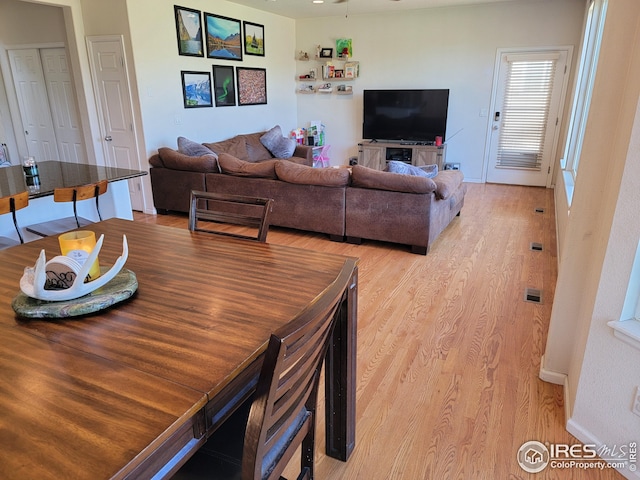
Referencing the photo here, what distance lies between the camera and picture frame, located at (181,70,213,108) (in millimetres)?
5668

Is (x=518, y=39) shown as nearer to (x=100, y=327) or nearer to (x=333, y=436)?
(x=333, y=436)

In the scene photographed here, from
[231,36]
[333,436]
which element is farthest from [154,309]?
[231,36]

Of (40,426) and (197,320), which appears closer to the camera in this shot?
(40,426)

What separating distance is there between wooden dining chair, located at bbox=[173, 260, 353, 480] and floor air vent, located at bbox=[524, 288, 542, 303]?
7.72ft

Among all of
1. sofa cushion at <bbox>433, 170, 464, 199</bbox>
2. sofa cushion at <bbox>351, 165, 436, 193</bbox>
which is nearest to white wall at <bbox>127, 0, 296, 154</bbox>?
sofa cushion at <bbox>351, 165, 436, 193</bbox>

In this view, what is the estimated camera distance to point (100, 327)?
1.14 m

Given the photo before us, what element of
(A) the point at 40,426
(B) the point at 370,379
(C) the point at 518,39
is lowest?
(B) the point at 370,379

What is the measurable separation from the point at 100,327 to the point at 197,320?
0.25 meters

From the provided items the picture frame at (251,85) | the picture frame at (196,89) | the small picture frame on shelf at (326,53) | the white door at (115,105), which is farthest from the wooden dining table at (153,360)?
the small picture frame on shelf at (326,53)

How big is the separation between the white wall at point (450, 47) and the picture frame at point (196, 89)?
243 cm

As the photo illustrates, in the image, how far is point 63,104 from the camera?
5.93m

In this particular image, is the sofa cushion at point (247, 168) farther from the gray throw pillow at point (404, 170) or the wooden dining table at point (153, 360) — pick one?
the wooden dining table at point (153, 360)

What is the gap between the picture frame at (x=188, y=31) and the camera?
5.39 metres

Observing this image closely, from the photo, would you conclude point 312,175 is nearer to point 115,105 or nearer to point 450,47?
point 115,105
